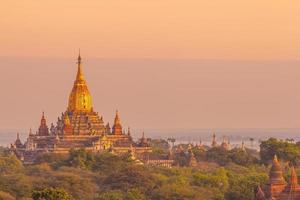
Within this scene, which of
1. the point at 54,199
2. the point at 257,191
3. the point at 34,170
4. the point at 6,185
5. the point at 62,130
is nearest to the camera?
the point at 54,199

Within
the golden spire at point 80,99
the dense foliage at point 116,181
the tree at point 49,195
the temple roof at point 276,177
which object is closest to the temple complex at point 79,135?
the golden spire at point 80,99

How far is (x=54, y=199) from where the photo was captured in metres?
58.8

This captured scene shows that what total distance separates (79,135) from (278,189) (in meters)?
45.4

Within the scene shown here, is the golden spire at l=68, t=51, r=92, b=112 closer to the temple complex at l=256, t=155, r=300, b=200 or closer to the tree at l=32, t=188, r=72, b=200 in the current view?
the temple complex at l=256, t=155, r=300, b=200

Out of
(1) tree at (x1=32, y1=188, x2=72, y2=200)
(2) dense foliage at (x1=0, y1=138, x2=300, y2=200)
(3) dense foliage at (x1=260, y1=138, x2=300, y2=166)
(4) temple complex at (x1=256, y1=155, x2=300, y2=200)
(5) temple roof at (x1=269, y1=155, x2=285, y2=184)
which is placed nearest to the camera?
(1) tree at (x1=32, y1=188, x2=72, y2=200)

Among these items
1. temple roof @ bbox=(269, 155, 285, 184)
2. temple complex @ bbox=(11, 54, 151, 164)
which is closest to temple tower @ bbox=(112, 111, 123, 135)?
temple complex @ bbox=(11, 54, 151, 164)

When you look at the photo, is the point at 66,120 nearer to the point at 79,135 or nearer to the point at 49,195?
the point at 79,135

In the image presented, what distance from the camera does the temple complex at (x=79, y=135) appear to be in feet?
385

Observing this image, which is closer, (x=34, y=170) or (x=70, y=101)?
(x=34, y=170)

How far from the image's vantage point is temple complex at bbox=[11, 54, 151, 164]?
117312mm

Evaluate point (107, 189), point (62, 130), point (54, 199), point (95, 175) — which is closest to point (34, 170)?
point (95, 175)

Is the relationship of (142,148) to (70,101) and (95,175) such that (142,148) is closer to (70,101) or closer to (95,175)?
(70,101)

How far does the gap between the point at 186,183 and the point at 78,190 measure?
6998 millimetres

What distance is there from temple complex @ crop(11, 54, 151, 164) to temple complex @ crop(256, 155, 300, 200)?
4059 cm
